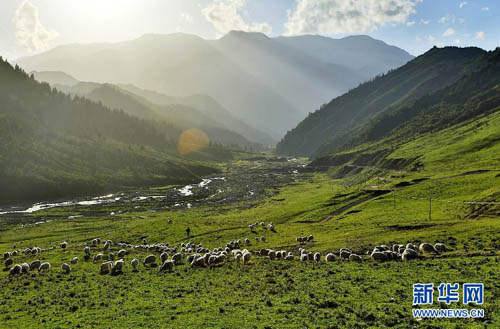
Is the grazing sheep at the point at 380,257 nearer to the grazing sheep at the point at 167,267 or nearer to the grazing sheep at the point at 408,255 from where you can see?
the grazing sheep at the point at 408,255

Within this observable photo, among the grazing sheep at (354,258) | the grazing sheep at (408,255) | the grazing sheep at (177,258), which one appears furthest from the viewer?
the grazing sheep at (177,258)

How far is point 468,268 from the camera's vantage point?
97.2 feet

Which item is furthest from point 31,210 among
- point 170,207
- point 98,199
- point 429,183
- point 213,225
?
point 429,183

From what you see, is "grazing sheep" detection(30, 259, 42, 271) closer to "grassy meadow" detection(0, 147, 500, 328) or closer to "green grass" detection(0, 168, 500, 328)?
"grassy meadow" detection(0, 147, 500, 328)

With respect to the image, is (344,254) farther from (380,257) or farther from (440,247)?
(440,247)

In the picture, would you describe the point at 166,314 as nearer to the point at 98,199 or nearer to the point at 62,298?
the point at 62,298

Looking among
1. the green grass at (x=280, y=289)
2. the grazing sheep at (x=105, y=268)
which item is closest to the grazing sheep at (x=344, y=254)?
the green grass at (x=280, y=289)

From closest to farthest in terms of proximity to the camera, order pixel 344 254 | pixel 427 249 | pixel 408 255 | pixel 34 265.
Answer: pixel 408 255
pixel 427 249
pixel 344 254
pixel 34 265

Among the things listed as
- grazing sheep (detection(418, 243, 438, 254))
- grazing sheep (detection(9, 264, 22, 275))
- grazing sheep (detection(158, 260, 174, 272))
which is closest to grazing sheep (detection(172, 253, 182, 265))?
grazing sheep (detection(158, 260, 174, 272))

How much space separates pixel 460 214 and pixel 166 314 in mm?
59836

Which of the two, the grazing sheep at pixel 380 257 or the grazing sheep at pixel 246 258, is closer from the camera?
the grazing sheep at pixel 380 257

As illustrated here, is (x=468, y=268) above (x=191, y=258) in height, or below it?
above

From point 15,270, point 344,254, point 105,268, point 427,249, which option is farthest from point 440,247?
point 15,270

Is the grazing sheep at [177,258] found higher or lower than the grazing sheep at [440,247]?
lower
